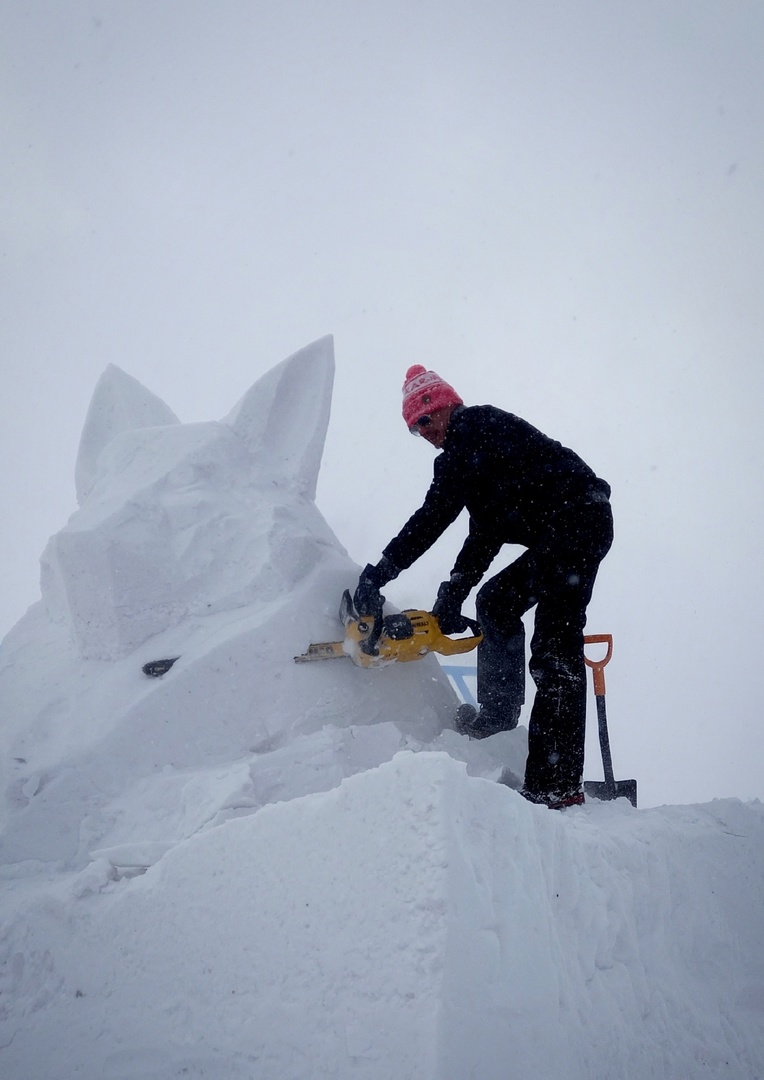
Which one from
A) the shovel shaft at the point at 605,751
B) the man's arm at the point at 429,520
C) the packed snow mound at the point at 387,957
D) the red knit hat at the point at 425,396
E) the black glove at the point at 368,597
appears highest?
the red knit hat at the point at 425,396

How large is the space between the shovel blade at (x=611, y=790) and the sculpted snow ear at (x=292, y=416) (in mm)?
1855

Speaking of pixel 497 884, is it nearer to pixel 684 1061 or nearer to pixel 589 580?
pixel 684 1061

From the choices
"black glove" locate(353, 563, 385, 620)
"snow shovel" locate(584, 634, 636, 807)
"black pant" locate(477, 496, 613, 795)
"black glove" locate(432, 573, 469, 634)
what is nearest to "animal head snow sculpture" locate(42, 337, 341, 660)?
"black glove" locate(353, 563, 385, 620)

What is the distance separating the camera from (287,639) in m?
2.49

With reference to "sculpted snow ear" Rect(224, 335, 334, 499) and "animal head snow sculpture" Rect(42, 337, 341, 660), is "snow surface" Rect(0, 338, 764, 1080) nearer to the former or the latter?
"animal head snow sculpture" Rect(42, 337, 341, 660)

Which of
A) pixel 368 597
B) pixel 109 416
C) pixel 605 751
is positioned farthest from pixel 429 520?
pixel 109 416

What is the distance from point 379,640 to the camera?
2.54 metres

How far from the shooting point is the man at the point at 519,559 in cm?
220

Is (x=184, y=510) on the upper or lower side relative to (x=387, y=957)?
upper

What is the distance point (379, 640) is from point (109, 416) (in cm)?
185

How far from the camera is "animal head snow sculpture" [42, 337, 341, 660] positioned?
2.45 meters

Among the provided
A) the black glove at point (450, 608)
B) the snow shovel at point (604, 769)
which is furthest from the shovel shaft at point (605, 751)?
the black glove at point (450, 608)

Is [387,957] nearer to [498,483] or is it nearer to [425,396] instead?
[498,483]

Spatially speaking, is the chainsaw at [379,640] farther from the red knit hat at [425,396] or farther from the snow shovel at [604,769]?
the red knit hat at [425,396]
